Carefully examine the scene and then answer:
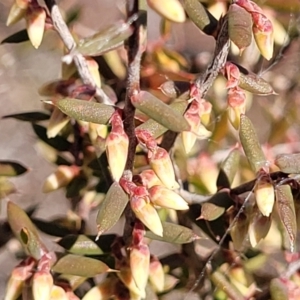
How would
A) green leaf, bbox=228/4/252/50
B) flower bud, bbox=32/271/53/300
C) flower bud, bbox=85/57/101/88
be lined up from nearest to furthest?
green leaf, bbox=228/4/252/50 < flower bud, bbox=32/271/53/300 < flower bud, bbox=85/57/101/88

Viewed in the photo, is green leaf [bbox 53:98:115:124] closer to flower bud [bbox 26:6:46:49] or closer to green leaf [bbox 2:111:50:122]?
flower bud [bbox 26:6:46:49]

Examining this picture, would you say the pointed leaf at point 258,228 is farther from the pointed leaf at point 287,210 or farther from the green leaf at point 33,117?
the green leaf at point 33,117

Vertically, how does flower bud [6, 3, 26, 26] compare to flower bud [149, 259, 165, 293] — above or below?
above

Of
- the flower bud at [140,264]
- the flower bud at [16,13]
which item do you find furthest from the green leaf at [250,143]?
the flower bud at [16,13]

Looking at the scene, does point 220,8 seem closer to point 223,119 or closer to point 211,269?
point 223,119

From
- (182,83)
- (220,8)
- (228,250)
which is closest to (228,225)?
(228,250)

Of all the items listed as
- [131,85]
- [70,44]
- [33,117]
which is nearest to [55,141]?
[33,117]

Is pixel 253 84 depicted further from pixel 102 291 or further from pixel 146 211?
pixel 102 291

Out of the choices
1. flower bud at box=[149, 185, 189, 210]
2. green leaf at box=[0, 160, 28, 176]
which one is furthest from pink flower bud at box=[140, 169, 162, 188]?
green leaf at box=[0, 160, 28, 176]
